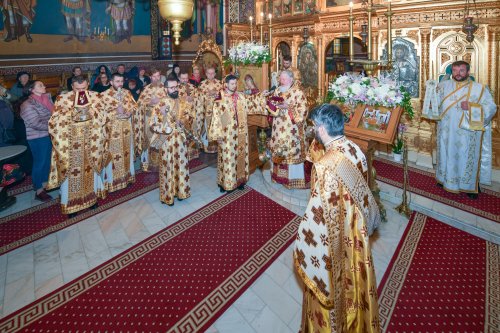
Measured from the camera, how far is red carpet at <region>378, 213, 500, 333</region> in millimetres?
3307

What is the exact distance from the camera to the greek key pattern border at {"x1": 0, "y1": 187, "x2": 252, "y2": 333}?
3.47m

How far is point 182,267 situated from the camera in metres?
4.32

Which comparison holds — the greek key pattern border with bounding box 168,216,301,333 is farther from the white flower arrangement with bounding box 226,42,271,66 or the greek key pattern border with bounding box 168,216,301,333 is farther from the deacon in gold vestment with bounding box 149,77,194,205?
the white flower arrangement with bounding box 226,42,271,66

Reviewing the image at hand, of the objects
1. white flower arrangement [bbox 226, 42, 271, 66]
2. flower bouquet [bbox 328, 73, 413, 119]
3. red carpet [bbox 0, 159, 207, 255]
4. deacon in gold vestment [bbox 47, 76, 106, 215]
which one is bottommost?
red carpet [bbox 0, 159, 207, 255]

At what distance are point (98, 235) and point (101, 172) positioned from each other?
142 cm

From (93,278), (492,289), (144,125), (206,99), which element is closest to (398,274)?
(492,289)

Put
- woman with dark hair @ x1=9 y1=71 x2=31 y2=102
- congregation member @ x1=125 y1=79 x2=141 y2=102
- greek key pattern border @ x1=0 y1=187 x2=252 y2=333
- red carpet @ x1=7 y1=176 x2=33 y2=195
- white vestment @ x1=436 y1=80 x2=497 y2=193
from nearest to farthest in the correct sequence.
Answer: greek key pattern border @ x1=0 y1=187 x2=252 y2=333, white vestment @ x1=436 y1=80 x2=497 y2=193, red carpet @ x1=7 y1=176 x2=33 y2=195, woman with dark hair @ x1=9 y1=71 x2=31 y2=102, congregation member @ x1=125 y1=79 x2=141 y2=102

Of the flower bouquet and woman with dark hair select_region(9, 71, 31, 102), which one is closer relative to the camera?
the flower bouquet

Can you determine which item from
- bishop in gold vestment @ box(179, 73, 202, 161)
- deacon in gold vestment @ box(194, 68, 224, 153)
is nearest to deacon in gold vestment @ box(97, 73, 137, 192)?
bishop in gold vestment @ box(179, 73, 202, 161)

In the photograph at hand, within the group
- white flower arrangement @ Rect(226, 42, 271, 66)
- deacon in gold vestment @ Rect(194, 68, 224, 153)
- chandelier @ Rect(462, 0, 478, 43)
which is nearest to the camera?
chandelier @ Rect(462, 0, 478, 43)

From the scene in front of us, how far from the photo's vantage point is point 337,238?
2.29m

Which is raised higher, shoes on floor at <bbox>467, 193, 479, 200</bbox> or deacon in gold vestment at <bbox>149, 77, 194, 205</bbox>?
deacon in gold vestment at <bbox>149, 77, 194, 205</bbox>

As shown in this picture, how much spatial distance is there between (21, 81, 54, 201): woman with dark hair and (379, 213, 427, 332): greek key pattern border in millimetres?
5915

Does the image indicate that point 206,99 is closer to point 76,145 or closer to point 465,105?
point 76,145
